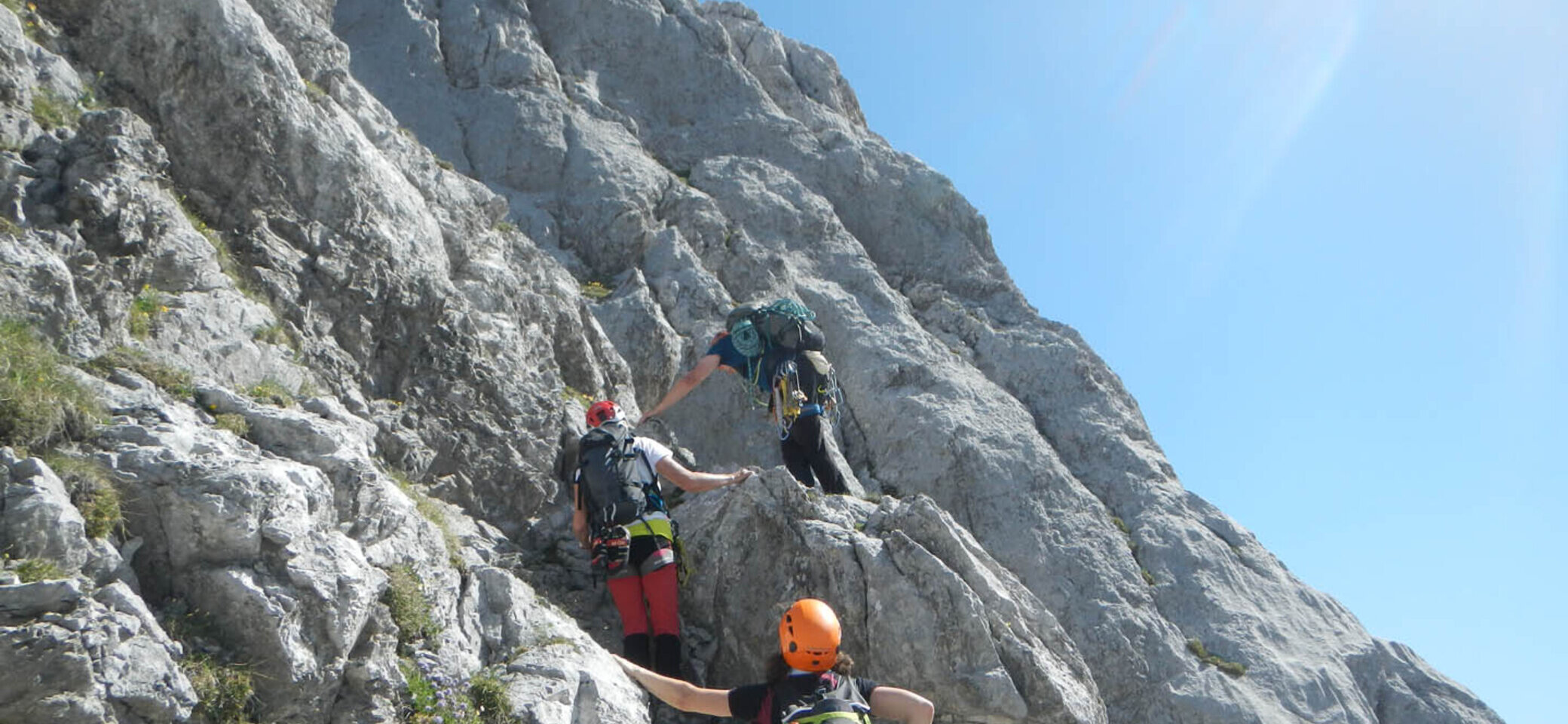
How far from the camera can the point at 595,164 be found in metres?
19.7

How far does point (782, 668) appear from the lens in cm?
776

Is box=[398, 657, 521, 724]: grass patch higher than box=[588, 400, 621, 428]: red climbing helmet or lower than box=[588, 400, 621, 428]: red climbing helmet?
lower

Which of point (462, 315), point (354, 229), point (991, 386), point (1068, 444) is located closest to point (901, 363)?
point (991, 386)

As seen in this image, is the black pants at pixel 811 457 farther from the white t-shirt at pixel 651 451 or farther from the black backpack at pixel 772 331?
the white t-shirt at pixel 651 451

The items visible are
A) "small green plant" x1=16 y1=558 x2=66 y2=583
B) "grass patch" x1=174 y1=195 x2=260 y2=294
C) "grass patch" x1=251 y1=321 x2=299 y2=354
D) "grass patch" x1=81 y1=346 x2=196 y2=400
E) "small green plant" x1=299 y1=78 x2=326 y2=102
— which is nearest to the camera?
"small green plant" x1=16 y1=558 x2=66 y2=583

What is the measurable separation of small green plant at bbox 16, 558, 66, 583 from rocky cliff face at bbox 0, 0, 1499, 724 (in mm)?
18

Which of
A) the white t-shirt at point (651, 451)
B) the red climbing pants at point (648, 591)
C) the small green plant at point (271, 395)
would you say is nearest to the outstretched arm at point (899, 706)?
the red climbing pants at point (648, 591)

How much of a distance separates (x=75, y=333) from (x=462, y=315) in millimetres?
4601

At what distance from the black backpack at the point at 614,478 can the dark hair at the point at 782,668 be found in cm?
279

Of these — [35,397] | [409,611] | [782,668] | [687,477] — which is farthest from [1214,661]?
[35,397]

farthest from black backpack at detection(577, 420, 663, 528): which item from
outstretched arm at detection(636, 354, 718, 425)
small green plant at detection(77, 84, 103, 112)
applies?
small green plant at detection(77, 84, 103, 112)

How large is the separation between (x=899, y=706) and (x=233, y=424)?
5303 mm

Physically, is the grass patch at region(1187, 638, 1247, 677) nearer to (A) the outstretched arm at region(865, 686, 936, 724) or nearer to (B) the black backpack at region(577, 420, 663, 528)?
(B) the black backpack at region(577, 420, 663, 528)

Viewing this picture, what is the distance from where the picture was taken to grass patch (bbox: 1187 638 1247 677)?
1527 centimetres
